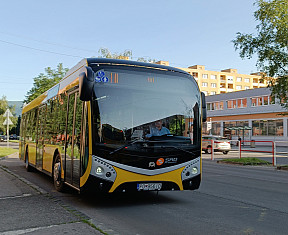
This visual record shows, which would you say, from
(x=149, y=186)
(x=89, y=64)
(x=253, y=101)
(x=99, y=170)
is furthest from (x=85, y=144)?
(x=253, y=101)

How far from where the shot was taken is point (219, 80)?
110 m

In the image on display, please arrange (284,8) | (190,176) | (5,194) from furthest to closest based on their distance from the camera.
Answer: (284,8)
(5,194)
(190,176)

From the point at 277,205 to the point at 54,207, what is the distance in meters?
4.50

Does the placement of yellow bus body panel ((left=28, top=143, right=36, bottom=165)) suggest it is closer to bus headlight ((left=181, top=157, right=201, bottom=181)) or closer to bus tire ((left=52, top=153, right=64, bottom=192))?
bus tire ((left=52, top=153, right=64, bottom=192))

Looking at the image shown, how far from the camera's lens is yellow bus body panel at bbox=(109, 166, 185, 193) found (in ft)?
22.2

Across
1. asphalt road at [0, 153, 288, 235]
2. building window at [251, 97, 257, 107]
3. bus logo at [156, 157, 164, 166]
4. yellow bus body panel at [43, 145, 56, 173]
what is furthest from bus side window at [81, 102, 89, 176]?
building window at [251, 97, 257, 107]

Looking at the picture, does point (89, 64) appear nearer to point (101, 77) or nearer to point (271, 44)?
point (101, 77)

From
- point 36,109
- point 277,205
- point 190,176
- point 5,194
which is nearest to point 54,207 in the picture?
point 5,194

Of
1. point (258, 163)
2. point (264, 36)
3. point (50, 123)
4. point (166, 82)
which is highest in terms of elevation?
point (264, 36)

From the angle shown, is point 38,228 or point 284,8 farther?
point 284,8

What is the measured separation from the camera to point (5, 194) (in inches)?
328

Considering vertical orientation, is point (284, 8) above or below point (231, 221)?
above

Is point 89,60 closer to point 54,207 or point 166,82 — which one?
point 166,82

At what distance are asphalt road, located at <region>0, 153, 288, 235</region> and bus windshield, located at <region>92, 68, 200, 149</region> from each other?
129 centimetres
